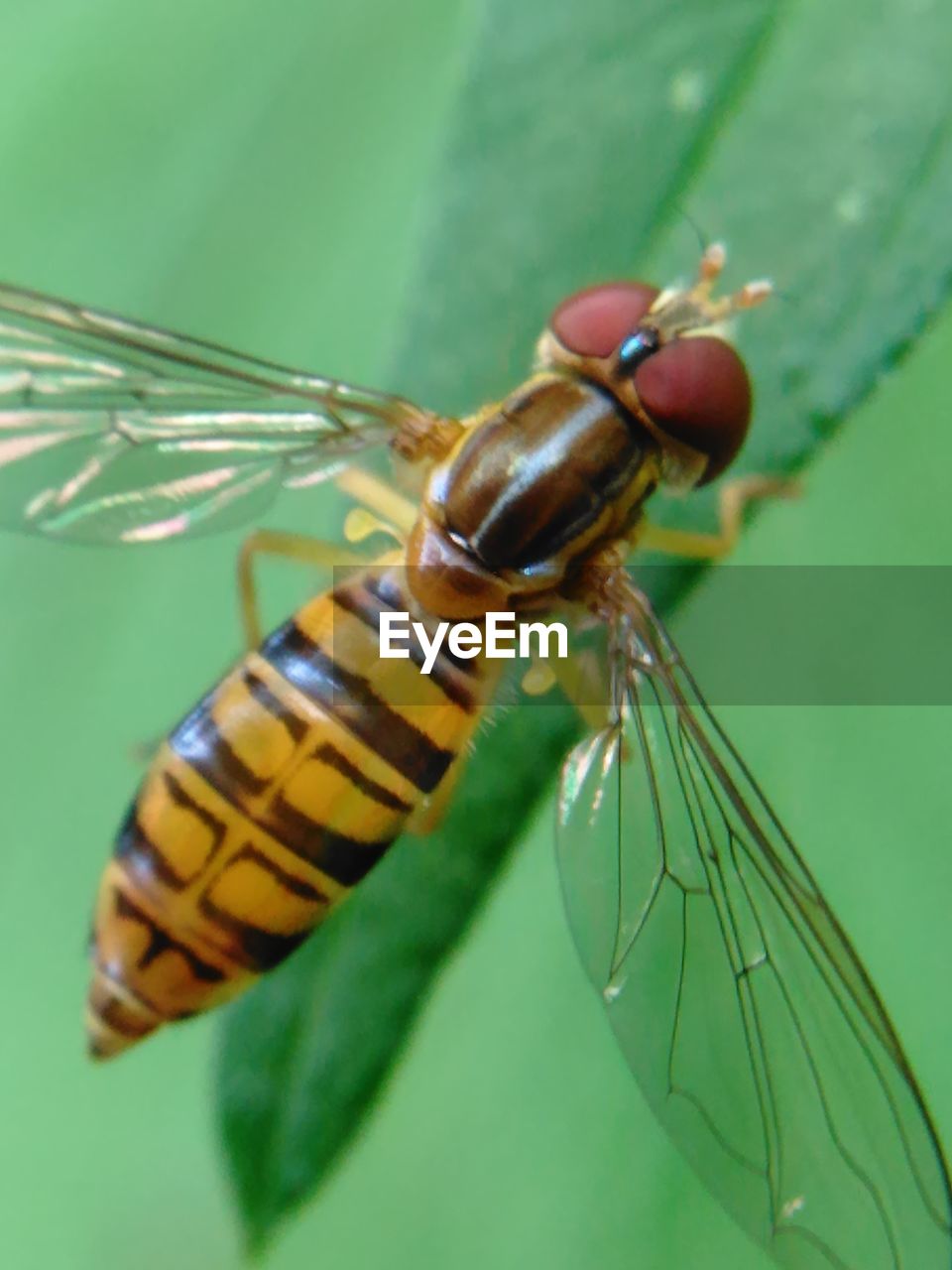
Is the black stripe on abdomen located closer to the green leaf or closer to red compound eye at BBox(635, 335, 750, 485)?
the green leaf

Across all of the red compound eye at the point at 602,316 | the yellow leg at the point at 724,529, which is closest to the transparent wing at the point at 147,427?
the red compound eye at the point at 602,316

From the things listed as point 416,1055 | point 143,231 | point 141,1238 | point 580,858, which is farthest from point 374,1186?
point 143,231

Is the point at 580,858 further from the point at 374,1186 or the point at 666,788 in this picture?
the point at 374,1186

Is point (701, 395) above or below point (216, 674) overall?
above

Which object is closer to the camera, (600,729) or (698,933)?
(698,933)

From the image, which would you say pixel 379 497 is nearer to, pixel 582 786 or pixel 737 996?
pixel 582 786
